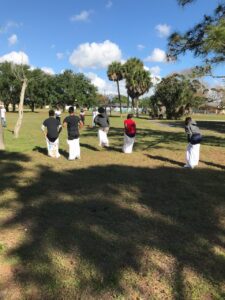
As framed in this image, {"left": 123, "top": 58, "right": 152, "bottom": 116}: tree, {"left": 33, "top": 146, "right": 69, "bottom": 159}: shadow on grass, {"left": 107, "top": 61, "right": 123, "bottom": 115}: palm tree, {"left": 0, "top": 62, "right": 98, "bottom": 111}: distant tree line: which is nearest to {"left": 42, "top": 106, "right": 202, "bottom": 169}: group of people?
{"left": 33, "top": 146, "right": 69, "bottom": 159}: shadow on grass

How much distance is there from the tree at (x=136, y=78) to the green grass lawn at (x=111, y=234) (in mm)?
53818

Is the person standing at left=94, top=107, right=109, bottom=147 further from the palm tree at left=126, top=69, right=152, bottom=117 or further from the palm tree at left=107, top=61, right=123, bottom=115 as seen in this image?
the palm tree at left=107, top=61, right=123, bottom=115

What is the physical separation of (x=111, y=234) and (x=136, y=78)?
59.2 meters

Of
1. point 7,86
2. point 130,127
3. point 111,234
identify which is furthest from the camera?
point 7,86

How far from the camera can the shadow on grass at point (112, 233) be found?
442 cm

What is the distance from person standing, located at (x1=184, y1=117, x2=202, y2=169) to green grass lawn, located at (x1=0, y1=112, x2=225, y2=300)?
2.38ft

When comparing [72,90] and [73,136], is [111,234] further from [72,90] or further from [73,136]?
[72,90]

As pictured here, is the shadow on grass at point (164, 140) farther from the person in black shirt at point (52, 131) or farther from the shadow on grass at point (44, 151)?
the person in black shirt at point (52, 131)

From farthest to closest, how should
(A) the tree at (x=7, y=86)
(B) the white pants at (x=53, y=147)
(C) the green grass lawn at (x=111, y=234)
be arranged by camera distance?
(A) the tree at (x=7, y=86) < (B) the white pants at (x=53, y=147) < (C) the green grass lawn at (x=111, y=234)

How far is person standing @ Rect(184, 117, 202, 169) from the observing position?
1131cm

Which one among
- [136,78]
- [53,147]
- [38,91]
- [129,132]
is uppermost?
[136,78]

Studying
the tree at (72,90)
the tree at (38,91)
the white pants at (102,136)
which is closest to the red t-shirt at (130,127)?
the white pants at (102,136)

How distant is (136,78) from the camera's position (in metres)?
63.6

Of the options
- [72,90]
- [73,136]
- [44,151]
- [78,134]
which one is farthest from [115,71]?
[73,136]
